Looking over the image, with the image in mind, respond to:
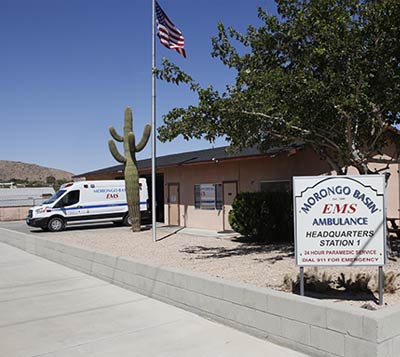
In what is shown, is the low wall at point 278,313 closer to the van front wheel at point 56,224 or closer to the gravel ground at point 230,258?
the gravel ground at point 230,258

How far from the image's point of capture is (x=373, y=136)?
11.4 metres

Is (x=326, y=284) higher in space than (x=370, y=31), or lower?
lower

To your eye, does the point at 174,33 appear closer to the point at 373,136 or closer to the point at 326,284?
the point at 373,136

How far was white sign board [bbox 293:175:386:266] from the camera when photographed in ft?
20.6

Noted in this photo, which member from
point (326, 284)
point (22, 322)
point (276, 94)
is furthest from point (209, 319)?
point (276, 94)

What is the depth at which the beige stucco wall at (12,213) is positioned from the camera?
3553cm

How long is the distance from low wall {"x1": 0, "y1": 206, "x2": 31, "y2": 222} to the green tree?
28647 mm

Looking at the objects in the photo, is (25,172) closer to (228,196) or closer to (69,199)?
(69,199)

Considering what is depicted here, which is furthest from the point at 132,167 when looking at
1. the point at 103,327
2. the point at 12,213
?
the point at 12,213

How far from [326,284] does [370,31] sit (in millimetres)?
4865

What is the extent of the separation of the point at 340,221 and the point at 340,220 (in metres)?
0.01

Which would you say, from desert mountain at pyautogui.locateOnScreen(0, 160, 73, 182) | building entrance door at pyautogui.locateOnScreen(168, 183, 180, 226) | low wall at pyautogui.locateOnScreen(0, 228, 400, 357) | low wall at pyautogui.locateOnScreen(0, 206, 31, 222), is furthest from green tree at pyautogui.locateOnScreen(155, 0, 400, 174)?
desert mountain at pyautogui.locateOnScreen(0, 160, 73, 182)

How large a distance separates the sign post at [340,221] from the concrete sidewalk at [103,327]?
4.72 ft

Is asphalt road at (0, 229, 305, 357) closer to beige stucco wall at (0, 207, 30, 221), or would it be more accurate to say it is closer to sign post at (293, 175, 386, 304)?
sign post at (293, 175, 386, 304)
